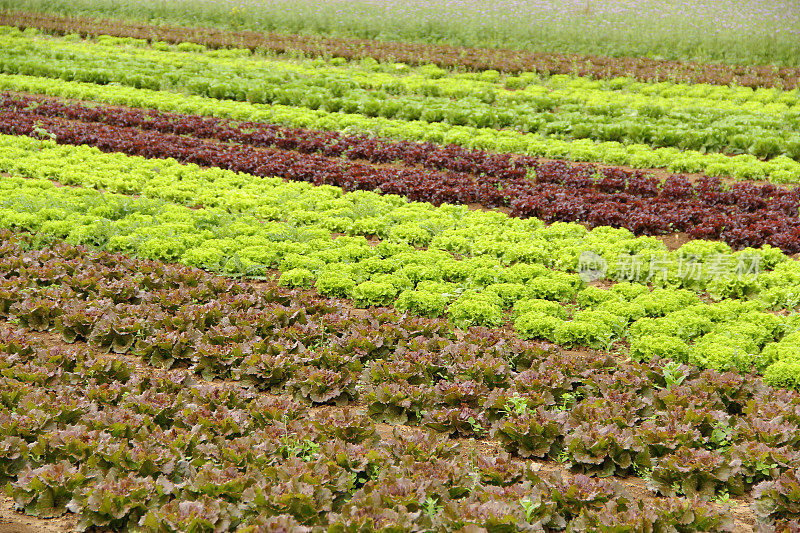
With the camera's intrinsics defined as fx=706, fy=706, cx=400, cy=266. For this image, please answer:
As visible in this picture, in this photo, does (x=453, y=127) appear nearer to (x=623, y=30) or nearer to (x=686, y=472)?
(x=686, y=472)

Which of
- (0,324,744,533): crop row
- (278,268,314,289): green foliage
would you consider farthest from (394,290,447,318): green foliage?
(0,324,744,533): crop row

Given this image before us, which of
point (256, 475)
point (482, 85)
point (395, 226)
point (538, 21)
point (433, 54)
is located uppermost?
point (538, 21)

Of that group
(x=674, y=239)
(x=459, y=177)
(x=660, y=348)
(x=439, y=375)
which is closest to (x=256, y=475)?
(x=439, y=375)

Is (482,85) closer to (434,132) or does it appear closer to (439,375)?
(434,132)

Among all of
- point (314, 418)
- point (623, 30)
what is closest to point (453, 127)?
point (314, 418)

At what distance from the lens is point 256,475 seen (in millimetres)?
5539

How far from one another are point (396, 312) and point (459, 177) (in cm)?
585

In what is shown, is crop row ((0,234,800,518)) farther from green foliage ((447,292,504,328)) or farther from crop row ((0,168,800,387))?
crop row ((0,168,800,387))

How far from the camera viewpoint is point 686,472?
571 cm

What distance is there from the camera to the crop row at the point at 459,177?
1172 cm

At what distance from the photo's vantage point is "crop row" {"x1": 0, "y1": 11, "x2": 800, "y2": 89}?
2445cm

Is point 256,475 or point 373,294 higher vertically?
point 373,294

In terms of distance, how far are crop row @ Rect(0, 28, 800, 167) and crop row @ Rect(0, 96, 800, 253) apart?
9.32 ft

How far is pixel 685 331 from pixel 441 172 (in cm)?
736
